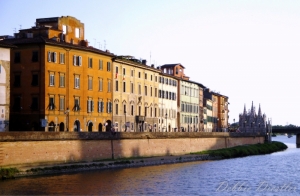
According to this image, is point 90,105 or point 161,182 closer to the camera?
point 161,182

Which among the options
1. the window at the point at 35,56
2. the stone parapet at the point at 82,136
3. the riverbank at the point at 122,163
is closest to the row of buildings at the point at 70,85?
the window at the point at 35,56

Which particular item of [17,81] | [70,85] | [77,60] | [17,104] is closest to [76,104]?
[70,85]

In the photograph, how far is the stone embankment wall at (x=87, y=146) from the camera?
1967 inches

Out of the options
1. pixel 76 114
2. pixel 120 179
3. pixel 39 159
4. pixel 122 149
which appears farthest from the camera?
pixel 76 114

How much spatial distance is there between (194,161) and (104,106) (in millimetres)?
14144

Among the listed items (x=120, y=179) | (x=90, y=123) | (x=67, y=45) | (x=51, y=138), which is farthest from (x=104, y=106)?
(x=120, y=179)

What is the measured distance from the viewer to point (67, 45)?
69.1 m

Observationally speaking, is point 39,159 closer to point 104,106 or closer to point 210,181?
point 210,181

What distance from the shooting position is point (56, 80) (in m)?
67.5

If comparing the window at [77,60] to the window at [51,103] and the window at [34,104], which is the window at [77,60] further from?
the window at [34,104]

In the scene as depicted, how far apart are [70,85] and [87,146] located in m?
12.2

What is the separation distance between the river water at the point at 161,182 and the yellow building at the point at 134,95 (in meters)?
21.4

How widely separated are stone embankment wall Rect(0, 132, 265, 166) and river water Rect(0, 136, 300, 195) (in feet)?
12.5

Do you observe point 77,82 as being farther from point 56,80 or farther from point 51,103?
point 51,103
